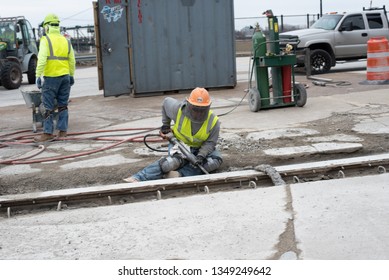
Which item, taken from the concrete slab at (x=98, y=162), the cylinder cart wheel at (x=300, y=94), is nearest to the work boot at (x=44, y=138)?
the concrete slab at (x=98, y=162)

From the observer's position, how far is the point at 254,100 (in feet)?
34.5

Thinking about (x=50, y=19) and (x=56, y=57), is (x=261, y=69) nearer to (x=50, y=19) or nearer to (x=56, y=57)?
(x=56, y=57)

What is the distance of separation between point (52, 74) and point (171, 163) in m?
3.53

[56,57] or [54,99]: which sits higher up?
[56,57]

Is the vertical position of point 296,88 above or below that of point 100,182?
above

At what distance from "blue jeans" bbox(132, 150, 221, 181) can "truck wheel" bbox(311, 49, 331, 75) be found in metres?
11.0

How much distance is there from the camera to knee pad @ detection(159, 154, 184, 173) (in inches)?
264

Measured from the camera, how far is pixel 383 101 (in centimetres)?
1085

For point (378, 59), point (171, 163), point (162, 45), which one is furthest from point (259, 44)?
point (378, 59)

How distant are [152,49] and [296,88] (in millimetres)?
4616

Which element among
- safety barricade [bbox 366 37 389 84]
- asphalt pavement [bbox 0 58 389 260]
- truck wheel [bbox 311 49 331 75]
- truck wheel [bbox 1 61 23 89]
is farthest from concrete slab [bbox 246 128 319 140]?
truck wheel [bbox 1 61 23 89]

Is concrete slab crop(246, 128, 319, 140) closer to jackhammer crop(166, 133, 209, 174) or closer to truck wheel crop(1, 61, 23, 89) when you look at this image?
jackhammer crop(166, 133, 209, 174)
